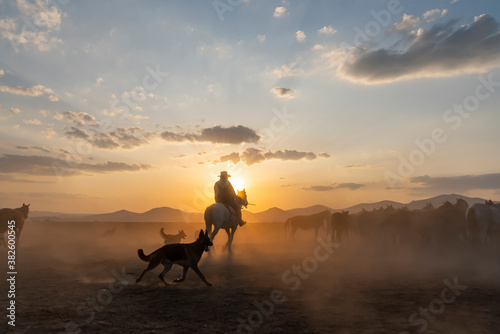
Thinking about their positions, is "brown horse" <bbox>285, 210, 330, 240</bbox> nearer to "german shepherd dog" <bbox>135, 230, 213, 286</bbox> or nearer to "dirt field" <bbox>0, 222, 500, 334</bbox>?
"dirt field" <bbox>0, 222, 500, 334</bbox>

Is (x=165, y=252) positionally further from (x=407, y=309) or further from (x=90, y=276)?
(x=407, y=309)

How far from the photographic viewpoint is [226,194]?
644 inches

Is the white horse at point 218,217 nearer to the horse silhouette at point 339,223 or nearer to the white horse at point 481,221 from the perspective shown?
the horse silhouette at point 339,223

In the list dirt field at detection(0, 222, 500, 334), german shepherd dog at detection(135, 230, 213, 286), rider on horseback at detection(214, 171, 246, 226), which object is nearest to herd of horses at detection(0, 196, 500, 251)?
rider on horseback at detection(214, 171, 246, 226)

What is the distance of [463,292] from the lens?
7.51m

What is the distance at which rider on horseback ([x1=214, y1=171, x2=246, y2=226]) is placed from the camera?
16250mm

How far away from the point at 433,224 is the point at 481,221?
313cm

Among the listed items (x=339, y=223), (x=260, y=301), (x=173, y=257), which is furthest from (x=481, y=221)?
(x=173, y=257)

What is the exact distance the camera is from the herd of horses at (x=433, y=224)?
15.1m

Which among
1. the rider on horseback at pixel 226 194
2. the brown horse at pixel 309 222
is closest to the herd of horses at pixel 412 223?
the rider on horseback at pixel 226 194

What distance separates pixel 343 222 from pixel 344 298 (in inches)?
680

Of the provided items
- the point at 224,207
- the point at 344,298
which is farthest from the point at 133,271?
the point at 344,298

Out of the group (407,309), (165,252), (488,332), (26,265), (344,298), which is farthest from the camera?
(26,265)

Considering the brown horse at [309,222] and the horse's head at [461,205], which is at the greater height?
the horse's head at [461,205]
